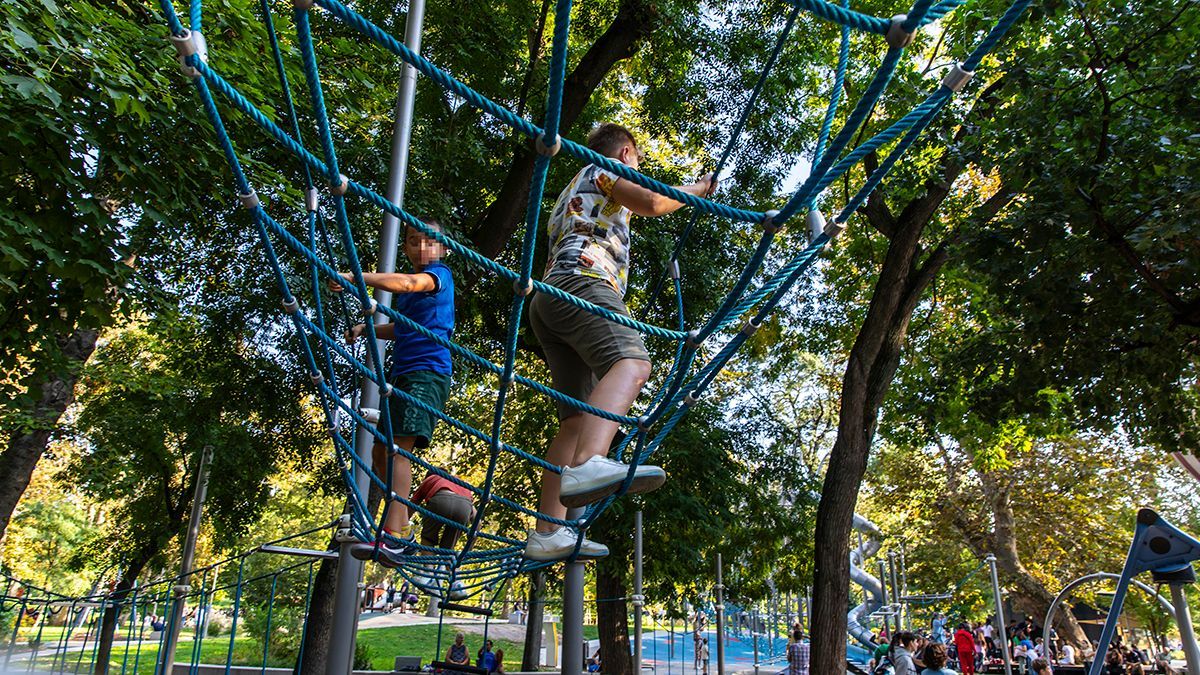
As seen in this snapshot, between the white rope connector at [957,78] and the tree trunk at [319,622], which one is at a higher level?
the white rope connector at [957,78]

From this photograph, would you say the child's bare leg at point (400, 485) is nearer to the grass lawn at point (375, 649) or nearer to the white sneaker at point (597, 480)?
the white sneaker at point (597, 480)

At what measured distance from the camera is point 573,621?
351 cm

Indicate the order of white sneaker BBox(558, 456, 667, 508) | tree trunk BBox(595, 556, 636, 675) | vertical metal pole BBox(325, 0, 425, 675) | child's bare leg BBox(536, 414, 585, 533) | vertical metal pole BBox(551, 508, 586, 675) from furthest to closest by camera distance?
tree trunk BBox(595, 556, 636, 675) < vertical metal pole BBox(551, 508, 586, 675) < vertical metal pole BBox(325, 0, 425, 675) < child's bare leg BBox(536, 414, 585, 533) < white sneaker BBox(558, 456, 667, 508)

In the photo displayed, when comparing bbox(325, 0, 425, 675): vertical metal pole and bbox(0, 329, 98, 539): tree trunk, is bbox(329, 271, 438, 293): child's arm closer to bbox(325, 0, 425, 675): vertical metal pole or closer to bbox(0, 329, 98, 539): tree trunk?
bbox(325, 0, 425, 675): vertical metal pole

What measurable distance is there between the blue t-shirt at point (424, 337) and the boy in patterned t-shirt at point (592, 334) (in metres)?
0.61

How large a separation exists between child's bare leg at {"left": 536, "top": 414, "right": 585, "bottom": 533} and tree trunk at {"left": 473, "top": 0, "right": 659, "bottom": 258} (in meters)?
4.43

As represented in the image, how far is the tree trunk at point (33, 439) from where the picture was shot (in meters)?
6.48

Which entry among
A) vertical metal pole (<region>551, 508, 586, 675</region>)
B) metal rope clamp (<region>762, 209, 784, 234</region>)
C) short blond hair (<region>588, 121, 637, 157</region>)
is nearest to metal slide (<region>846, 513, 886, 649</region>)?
vertical metal pole (<region>551, 508, 586, 675</region>)

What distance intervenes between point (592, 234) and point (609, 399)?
0.52 m

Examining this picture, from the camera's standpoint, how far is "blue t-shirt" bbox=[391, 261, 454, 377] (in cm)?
305

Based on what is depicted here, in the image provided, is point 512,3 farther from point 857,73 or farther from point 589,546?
point 589,546

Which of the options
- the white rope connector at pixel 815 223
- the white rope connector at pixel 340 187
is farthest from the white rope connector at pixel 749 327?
the white rope connector at pixel 340 187

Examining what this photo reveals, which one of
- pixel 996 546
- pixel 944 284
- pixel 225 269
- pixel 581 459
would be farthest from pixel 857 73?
pixel 996 546

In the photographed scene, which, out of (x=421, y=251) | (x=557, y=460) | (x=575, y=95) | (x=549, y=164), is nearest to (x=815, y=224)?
(x=549, y=164)
